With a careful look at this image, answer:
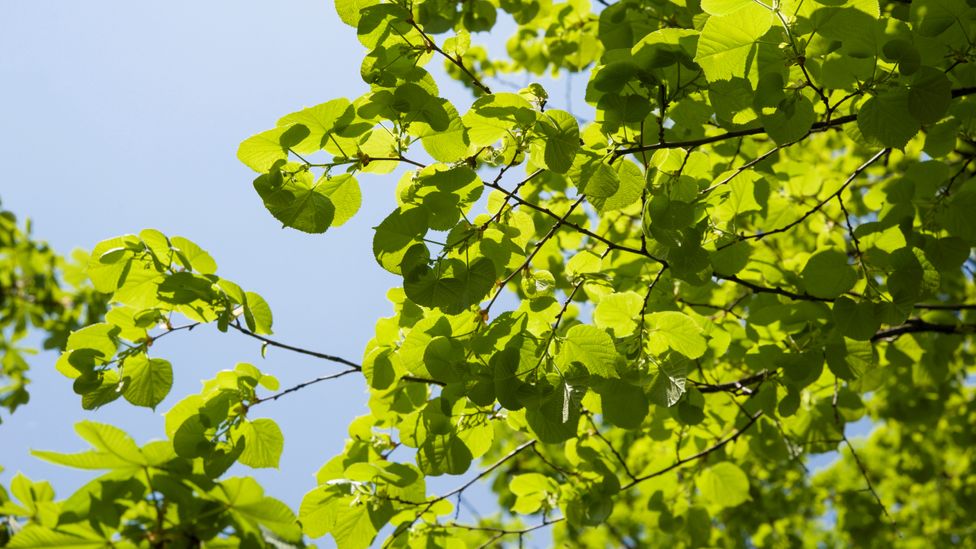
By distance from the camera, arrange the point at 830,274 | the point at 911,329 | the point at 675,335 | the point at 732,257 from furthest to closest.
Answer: the point at 911,329 → the point at 732,257 → the point at 830,274 → the point at 675,335

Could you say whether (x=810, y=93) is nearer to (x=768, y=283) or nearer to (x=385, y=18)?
(x=768, y=283)

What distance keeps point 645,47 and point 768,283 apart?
4.27ft

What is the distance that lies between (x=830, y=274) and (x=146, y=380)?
172 centimetres

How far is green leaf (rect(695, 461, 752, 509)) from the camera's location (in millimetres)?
2342

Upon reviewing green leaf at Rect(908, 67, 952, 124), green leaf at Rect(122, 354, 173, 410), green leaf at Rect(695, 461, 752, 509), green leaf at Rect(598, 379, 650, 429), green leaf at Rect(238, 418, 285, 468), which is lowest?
green leaf at Rect(598, 379, 650, 429)

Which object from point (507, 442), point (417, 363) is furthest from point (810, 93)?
point (507, 442)

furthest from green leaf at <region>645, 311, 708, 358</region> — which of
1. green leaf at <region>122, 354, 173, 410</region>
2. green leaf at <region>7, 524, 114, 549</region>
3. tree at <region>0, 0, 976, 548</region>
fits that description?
Answer: green leaf at <region>7, 524, 114, 549</region>

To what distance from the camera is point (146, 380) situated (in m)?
1.59

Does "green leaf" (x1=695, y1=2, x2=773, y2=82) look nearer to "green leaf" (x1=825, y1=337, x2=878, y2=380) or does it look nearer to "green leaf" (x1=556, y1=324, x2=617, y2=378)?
"green leaf" (x1=556, y1=324, x2=617, y2=378)

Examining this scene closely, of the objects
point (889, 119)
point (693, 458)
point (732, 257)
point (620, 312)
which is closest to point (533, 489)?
point (693, 458)

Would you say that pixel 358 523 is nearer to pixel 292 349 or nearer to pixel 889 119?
pixel 292 349

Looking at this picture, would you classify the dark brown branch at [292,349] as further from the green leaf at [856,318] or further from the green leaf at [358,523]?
the green leaf at [856,318]

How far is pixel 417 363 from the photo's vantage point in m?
1.46

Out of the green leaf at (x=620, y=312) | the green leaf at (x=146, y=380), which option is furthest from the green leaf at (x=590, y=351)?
the green leaf at (x=146, y=380)
